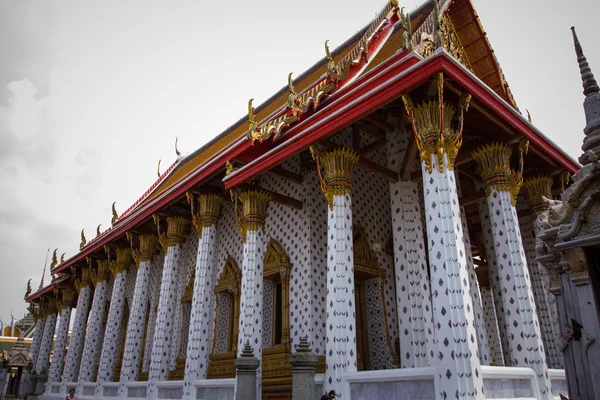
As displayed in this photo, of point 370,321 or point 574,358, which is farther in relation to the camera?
point 370,321

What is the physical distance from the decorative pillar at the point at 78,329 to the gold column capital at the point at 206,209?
929 centimetres

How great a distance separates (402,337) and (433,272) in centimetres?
260

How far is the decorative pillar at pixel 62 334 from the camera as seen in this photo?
1875 cm

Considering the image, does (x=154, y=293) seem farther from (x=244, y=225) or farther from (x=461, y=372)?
(x=461, y=372)

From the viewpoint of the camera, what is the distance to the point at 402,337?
28.2 ft

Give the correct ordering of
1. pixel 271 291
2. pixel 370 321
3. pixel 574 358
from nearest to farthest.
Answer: pixel 574 358, pixel 370 321, pixel 271 291

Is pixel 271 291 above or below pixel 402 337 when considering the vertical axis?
above

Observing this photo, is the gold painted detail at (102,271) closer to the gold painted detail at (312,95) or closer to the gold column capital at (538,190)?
the gold painted detail at (312,95)

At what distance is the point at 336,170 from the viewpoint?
8711 millimetres

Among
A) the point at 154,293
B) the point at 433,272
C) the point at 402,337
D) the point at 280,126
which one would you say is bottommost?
the point at 402,337

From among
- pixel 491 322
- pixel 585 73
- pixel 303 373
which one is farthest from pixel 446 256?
pixel 491 322

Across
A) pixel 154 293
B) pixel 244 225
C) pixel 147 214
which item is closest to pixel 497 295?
pixel 244 225

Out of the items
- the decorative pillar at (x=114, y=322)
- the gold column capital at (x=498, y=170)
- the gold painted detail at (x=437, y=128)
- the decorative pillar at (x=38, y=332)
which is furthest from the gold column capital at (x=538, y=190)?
the decorative pillar at (x=38, y=332)

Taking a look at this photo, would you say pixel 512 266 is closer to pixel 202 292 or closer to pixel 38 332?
pixel 202 292
